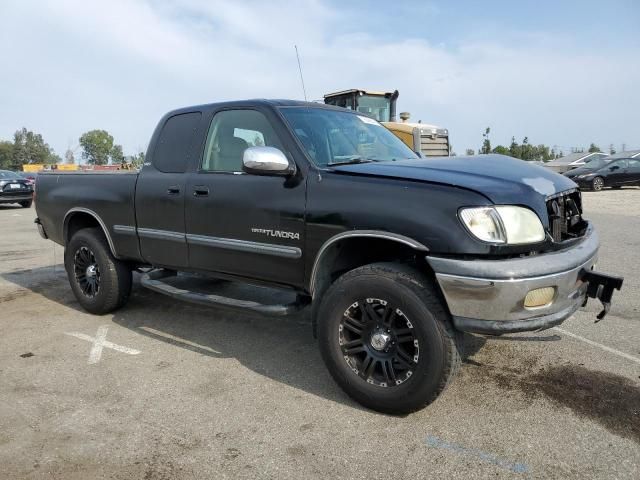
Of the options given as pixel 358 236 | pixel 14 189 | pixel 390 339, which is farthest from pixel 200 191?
pixel 14 189

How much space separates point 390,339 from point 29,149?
11228cm

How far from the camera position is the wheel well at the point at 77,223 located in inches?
210

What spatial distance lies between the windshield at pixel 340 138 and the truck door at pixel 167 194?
1.02 meters

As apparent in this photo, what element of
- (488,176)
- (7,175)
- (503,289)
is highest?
(488,176)

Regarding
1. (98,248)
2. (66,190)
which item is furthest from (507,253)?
(66,190)

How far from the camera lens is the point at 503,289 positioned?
9.02 feet

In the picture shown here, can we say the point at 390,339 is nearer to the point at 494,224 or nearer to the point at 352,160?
the point at 494,224

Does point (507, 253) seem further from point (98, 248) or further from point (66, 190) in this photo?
point (66, 190)

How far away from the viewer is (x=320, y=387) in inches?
140

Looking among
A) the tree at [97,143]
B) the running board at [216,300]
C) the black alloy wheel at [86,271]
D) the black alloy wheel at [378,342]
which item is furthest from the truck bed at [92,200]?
the tree at [97,143]

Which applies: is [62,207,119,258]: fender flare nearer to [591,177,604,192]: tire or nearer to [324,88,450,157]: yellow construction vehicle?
[324,88,450,157]: yellow construction vehicle

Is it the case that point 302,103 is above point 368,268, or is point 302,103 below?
above

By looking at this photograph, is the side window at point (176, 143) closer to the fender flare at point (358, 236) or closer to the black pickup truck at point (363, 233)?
the black pickup truck at point (363, 233)

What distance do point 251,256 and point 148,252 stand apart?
1.32 metres
